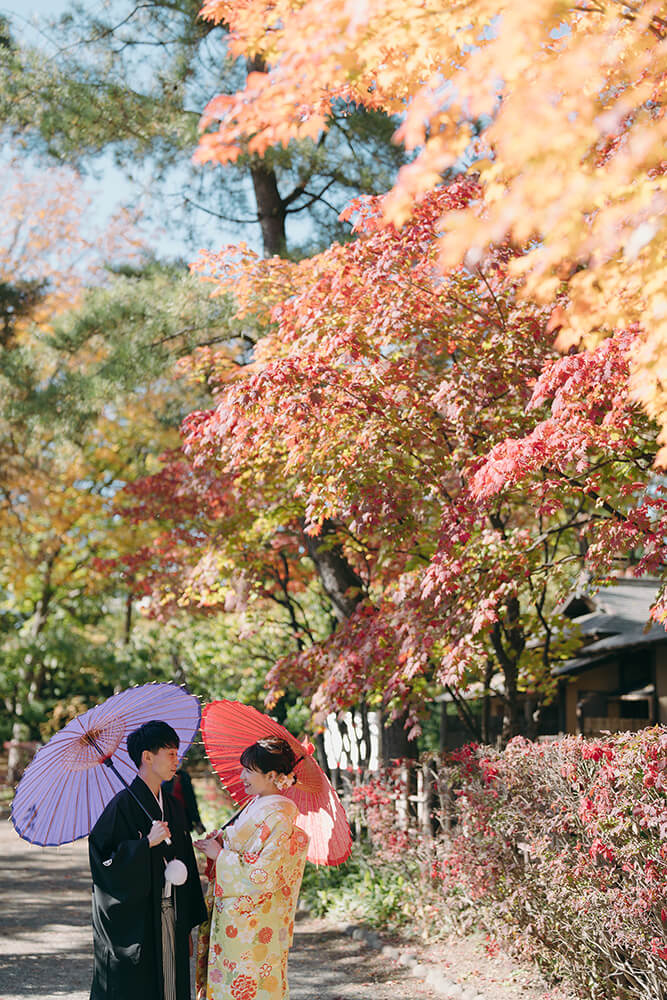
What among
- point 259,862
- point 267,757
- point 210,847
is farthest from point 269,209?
point 259,862

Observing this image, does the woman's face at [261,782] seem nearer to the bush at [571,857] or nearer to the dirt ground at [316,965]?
the bush at [571,857]

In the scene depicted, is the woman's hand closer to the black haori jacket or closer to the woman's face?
the black haori jacket

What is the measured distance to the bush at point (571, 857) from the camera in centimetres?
481

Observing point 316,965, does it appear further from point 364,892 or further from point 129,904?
point 129,904

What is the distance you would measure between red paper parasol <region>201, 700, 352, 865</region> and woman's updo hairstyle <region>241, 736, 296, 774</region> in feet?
0.91

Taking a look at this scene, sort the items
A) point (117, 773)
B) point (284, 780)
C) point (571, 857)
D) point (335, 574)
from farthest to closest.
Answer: point (335, 574) → point (571, 857) → point (284, 780) → point (117, 773)

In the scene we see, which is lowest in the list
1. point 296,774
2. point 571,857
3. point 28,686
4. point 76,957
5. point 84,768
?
point 76,957

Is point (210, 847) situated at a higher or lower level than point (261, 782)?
lower

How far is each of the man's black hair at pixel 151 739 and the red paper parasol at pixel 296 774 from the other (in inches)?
22.2

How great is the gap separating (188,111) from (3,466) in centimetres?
753

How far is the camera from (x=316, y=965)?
7176 millimetres

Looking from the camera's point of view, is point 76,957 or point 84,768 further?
point 76,957

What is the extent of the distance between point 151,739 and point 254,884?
2.53 feet

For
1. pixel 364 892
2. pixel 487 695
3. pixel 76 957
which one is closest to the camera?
pixel 76 957
